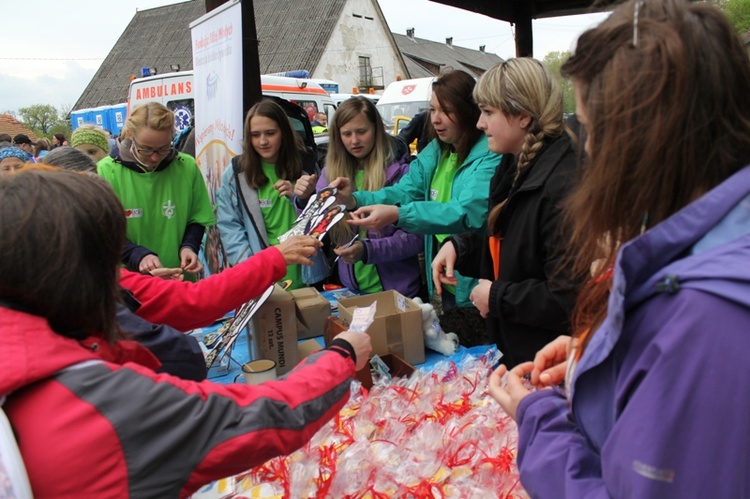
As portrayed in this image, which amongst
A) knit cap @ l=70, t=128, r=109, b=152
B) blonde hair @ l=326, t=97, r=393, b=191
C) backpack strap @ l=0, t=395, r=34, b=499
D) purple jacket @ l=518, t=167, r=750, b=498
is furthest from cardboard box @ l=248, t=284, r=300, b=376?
knit cap @ l=70, t=128, r=109, b=152

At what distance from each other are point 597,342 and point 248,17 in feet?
12.8

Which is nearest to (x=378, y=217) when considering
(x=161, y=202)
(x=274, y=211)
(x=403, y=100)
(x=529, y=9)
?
(x=274, y=211)

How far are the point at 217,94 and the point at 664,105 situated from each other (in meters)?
4.07

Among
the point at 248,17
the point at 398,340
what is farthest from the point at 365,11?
the point at 398,340

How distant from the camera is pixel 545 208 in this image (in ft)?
5.51

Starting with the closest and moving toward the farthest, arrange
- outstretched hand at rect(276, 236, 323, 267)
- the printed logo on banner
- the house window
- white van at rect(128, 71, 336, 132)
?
1. outstretched hand at rect(276, 236, 323, 267)
2. the printed logo on banner
3. white van at rect(128, 71, 336, 132)
4. the house window

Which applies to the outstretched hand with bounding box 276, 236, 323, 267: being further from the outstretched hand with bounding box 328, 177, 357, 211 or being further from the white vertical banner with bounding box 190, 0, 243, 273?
the white vertical banner with bounding box 190, 0, 243, 273

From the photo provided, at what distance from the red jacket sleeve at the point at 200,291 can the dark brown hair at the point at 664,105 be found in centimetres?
147

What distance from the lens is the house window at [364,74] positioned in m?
29.1

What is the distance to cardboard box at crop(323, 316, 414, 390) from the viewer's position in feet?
6.59

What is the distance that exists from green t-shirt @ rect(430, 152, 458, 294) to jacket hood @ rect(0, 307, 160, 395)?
1.97 metres

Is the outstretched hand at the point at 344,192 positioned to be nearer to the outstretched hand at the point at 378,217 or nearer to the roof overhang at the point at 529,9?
the outstretched hand at the point at 378,217

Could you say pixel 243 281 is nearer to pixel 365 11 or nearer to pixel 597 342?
pixel 597 342

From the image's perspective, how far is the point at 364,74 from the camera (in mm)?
29375
